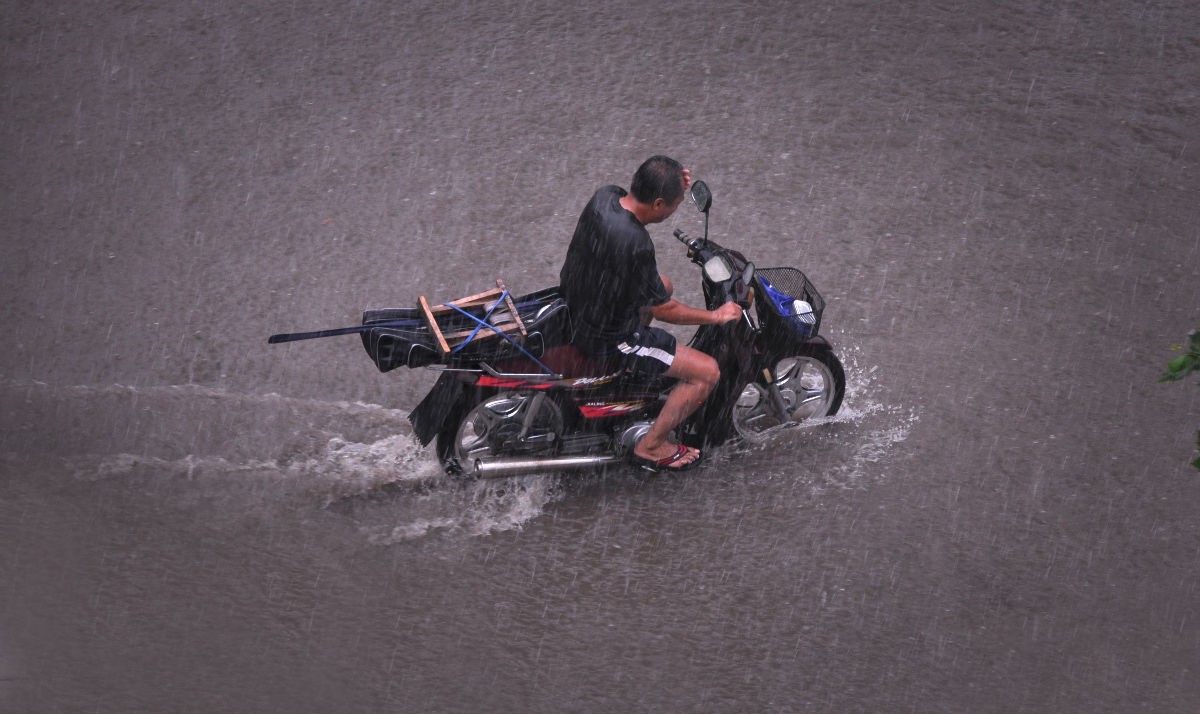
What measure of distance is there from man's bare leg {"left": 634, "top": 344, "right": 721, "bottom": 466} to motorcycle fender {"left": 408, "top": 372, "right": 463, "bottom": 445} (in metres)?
1.00

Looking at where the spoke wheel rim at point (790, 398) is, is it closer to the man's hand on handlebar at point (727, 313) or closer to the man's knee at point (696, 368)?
the man's knee at point (696, 368)

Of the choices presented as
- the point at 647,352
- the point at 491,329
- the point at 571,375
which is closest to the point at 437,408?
the point at 491,329

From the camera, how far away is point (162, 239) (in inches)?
285

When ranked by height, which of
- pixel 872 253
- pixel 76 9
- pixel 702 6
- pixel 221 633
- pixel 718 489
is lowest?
pixel 221 633

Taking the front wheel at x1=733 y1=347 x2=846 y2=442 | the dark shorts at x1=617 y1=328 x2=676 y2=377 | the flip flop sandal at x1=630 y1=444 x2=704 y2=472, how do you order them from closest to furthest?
the dark shorts at x1=617 y1=328 x2=676 y2=377 → the flip flop sandal at x1=630 y1=444 x2=704 y2=472 → the front wheel at x1=733 y1=347 x2=846 y2=442

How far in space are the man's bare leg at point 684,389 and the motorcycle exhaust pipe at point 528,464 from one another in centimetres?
28

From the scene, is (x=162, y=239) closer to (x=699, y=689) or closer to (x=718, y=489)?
(x=718, y=489)

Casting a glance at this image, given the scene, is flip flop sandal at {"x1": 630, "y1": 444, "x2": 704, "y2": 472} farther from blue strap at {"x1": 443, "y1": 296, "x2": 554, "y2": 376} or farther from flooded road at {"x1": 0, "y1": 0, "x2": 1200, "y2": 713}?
blue strap at {"x1": 443, "y1": 296, "x2": 554, "y2": 376}

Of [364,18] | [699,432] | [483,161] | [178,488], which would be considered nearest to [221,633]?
[178,488]

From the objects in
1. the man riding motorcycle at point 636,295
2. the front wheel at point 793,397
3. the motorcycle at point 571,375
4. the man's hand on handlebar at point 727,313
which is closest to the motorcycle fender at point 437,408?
the motorcycle at point 571,375

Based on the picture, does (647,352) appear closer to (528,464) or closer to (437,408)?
(528,464)

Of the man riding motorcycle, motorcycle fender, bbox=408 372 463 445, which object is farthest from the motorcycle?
the man riding motorcycle

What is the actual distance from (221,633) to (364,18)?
222 inches

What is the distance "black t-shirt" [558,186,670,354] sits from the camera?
4871 millimetres
